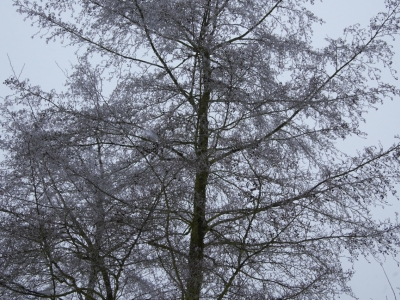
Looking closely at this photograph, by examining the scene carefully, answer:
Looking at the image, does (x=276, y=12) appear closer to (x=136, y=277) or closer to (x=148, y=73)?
(x=148, y=73)

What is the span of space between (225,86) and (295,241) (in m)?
1.56

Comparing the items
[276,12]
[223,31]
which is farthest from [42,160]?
[276,12]

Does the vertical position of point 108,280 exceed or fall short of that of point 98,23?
it falls short

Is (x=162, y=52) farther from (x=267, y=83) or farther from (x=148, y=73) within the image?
(x=267, y=83)

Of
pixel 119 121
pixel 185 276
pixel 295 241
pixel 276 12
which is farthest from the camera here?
pixel 276 12

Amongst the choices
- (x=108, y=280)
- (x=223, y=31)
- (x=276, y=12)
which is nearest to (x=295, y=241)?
(x=108, y=280)

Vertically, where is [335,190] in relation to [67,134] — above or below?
below

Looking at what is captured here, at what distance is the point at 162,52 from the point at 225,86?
982 millimetres

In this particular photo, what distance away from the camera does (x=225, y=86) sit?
4.38 meters

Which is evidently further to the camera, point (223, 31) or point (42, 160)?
point (223, 31)

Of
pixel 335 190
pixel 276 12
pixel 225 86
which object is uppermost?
pixel 276 12

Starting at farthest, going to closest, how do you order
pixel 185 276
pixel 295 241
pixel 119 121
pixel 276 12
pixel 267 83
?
pixel 276 12
pixel 267 83
pixel 119 121
pixel 295 241
pixel 185 276

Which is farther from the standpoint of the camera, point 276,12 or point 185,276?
point 276,12

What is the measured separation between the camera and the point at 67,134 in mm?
4547
